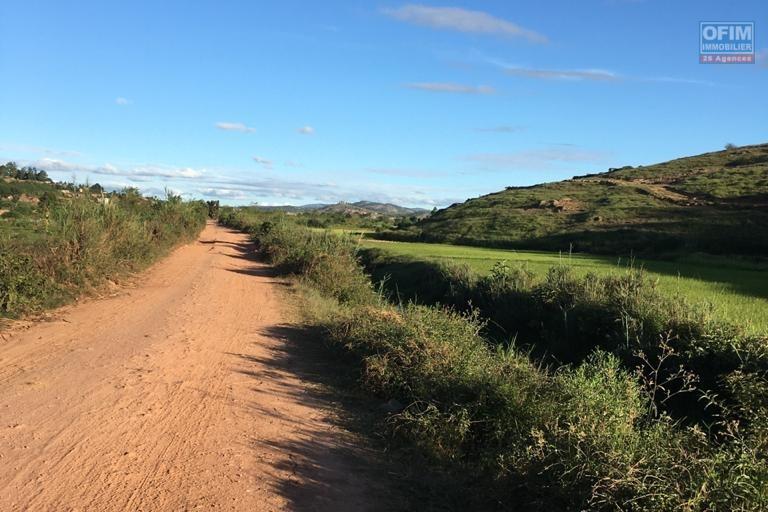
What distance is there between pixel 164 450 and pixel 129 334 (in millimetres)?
4925

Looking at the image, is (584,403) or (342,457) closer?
(584,403)

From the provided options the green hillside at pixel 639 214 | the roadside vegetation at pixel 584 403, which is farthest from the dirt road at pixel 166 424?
the green hillside at pixel 639 214

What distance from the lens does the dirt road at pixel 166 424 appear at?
409 centimetres

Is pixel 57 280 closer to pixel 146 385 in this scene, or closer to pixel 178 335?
pixel 178 335

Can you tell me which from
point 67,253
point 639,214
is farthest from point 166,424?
point 639,214

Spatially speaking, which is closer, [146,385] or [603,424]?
[603,424]

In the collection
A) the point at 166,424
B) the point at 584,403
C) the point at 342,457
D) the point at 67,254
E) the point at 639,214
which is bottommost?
the point at 342,457

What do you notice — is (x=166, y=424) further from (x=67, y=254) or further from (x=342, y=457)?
(x=67, y=254)

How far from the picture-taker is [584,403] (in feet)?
14.9

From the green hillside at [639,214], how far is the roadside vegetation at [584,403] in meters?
30.2

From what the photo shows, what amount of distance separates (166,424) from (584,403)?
3956 mm

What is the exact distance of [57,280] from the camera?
452 inches

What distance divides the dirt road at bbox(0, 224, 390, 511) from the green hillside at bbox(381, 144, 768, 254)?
35475 millimetres

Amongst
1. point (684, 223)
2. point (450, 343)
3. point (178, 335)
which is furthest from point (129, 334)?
point (684, 223)
